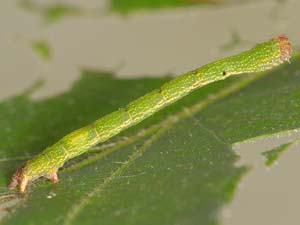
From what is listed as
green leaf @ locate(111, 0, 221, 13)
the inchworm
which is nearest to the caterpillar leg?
the inchworm

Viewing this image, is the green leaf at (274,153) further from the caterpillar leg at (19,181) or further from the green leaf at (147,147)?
the caterpillar leg at (19,181)

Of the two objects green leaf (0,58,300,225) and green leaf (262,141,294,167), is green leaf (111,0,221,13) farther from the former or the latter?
green leaf (262,141,294,167)

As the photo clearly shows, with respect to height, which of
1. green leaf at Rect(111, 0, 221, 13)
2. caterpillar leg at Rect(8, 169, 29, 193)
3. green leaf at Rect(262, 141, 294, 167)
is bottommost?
green leaf at Rect(262, 141, 294, 167)

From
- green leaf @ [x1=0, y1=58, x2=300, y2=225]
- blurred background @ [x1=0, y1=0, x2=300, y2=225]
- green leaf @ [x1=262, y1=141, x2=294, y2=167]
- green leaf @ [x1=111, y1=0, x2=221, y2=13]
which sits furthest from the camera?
blurred background @ [x1=0, y1=0, x2=300, y2=225]

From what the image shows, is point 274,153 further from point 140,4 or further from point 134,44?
point 134,44

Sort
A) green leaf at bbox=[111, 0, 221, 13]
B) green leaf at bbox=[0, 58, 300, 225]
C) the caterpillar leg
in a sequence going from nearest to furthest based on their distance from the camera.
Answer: green leaf at bbox=[0, 58, 300, 225], the caterpillar leg, green leaf at bbox=[111, 0, 221, 13]

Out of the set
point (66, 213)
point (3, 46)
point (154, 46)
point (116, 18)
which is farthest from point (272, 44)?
point (3, 46)

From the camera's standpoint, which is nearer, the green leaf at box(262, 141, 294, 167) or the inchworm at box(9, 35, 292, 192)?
the green leaf at box(262, 141, 294, 167)

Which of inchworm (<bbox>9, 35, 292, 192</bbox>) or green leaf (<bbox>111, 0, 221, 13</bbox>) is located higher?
green leaf (<bbox>111, 0, 221, 13</bbox>)
